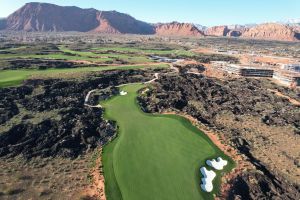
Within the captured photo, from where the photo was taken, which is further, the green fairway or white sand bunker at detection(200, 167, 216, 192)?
white sand bunker at detection(200, 167, 216, 192)

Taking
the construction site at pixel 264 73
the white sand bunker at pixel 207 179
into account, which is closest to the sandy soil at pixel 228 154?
the white sand bunker at pixel 207 179

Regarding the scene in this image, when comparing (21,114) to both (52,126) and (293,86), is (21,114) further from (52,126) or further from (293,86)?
(293,86)

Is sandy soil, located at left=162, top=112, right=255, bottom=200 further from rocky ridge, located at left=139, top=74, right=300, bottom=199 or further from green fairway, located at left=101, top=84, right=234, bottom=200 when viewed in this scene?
green fairway, located at left=101, top=84, right=234, bottom=200

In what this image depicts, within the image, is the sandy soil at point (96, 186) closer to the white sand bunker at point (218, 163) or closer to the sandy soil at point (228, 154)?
the sandy soil at point (228, 154)

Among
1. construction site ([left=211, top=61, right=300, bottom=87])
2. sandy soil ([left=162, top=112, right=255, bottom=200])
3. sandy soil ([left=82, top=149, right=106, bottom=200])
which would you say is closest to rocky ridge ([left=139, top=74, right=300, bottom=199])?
sandy soil ([left=162, top=112, right=255, bottom=200])

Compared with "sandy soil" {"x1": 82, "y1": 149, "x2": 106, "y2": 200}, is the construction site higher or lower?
lower
